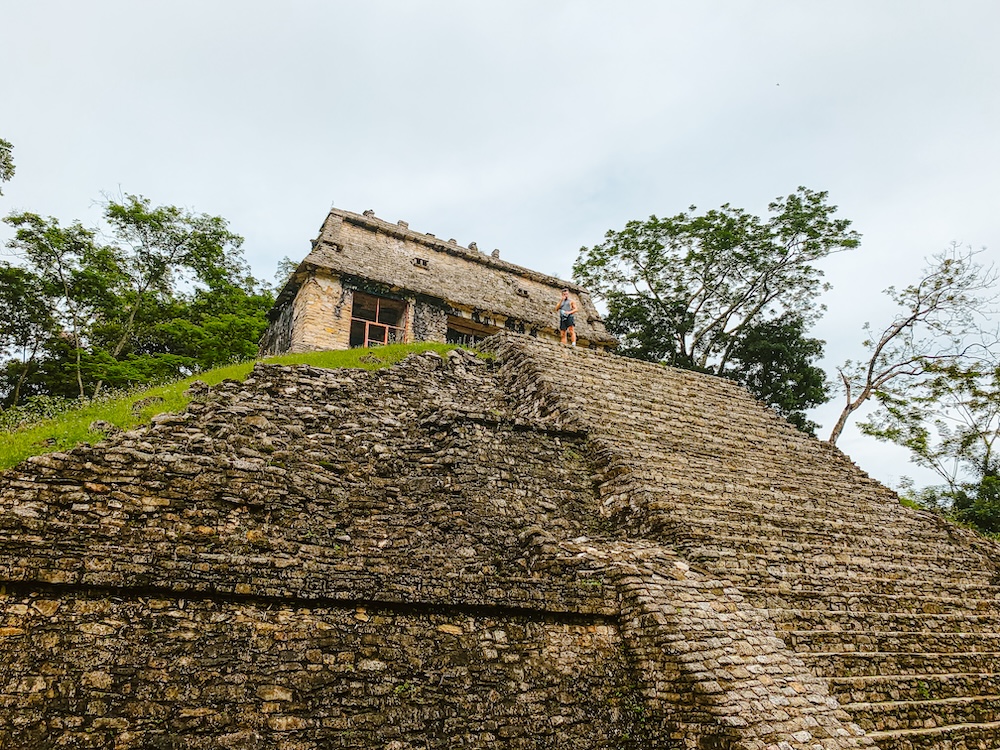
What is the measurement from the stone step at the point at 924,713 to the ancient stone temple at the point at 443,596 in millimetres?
29

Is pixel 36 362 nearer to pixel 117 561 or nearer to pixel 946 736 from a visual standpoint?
pixel 117 561

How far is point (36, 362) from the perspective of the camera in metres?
20.3

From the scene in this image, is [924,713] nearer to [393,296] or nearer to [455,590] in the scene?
[455,590]

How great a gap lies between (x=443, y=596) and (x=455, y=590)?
0.40 feet

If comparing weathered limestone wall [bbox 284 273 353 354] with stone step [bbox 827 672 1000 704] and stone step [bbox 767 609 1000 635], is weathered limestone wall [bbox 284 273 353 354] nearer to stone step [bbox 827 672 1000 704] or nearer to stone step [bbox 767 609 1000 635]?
stone step [bbox 767 609 1000 635]

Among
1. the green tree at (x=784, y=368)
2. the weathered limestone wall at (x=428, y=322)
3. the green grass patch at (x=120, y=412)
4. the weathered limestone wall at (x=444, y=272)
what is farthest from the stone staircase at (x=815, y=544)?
the green tree at (x=784, y=368)

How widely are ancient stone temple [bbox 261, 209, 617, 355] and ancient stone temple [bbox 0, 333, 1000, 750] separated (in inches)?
219

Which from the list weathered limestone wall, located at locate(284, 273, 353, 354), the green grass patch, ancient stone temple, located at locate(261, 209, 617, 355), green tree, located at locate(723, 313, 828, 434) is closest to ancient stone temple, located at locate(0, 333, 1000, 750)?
the green grass patch

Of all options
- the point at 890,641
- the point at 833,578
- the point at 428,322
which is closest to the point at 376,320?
the point at 428,322

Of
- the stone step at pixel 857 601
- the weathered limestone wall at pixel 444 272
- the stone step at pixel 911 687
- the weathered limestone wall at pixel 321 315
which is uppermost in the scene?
the weathered limestone wall at pixel 444 272

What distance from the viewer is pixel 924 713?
5.94 metres

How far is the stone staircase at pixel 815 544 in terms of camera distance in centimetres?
616

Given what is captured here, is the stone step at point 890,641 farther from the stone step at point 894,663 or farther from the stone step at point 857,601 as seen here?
the stone step at point 857,601

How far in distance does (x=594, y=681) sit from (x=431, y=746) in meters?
1.57
